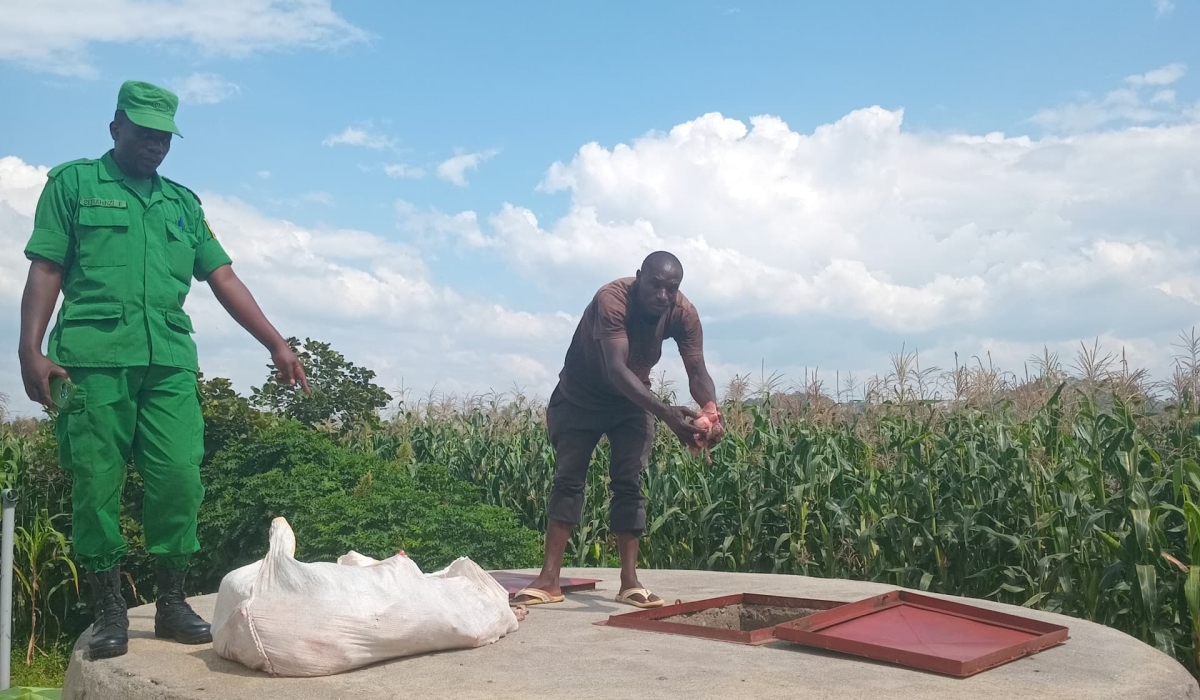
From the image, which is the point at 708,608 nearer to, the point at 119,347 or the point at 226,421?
the point at 119,347

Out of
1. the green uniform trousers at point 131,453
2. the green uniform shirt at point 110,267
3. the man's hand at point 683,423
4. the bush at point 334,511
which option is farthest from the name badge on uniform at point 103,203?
the bush at point 334,511

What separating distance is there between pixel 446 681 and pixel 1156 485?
15.1 ft

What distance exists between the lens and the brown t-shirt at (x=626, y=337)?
15.1 feet

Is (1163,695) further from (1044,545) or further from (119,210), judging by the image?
(119,210)

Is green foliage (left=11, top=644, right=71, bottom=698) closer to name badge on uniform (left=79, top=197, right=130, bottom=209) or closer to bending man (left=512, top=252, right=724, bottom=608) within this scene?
bending man (left=512, top=252, right=724, bottom=608)

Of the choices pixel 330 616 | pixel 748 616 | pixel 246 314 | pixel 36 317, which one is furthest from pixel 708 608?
pixel 36 317

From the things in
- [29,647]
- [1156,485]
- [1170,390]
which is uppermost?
[1170,390]

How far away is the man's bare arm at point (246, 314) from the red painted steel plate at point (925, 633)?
213cm

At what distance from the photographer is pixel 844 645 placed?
3.65 meters

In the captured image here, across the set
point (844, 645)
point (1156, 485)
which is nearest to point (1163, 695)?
point (844, 645)

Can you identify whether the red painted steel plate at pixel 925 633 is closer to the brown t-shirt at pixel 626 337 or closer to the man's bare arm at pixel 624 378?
the man's bare arm at pixel 624 378

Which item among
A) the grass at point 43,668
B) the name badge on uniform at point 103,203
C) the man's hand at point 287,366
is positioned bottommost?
the grass at point 43,668

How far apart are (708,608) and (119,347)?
2748 mm

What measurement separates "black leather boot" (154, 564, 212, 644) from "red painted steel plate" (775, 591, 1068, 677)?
7.17ft
